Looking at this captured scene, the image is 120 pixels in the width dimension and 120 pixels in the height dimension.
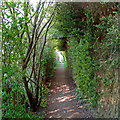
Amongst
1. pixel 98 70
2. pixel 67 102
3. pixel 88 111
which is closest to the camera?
pixel 98 70

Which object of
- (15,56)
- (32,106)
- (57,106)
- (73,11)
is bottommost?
(57,106)

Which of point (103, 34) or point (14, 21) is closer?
point (14, 21)

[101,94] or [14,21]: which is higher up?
[14,21]

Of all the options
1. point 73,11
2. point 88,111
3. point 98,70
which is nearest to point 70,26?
point 73,11

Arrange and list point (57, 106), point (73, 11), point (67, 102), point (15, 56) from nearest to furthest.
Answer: point (15, 56) < point (73, 11) < point (57, 106) < point (67, 102)

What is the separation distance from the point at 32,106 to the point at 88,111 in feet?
4.70

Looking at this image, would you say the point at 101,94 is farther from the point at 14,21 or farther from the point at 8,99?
the point at 14,21

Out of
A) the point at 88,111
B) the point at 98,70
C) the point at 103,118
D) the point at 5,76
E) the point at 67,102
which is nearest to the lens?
the point at 5,76

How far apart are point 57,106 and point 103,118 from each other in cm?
158

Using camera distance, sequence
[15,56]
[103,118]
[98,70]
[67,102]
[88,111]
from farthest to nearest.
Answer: [67,102] < [88,111] < [98,70] < [103,118] < [15,56]

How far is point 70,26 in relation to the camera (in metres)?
3.39

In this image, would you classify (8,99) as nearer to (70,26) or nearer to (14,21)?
(14,21)

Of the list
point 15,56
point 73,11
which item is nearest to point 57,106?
point 15,56

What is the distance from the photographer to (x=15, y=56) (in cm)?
179
